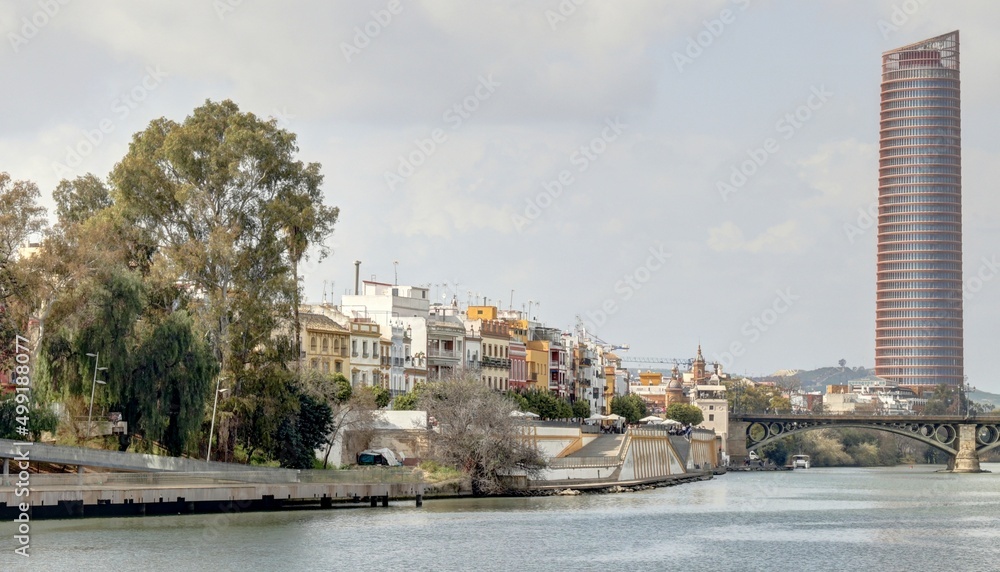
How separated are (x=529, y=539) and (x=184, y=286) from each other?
21.0 meters

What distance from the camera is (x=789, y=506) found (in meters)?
94.8

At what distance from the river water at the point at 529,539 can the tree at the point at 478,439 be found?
2762 millimetres

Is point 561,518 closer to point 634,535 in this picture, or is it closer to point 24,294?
point 634,535

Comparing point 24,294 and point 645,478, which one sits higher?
point 24,294

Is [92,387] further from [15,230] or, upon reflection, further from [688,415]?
[688,415]

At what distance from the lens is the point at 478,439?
87.8m

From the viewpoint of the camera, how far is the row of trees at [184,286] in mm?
66125

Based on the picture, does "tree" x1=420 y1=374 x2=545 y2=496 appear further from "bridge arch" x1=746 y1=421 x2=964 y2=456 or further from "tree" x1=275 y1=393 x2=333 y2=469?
"bridge arch" x1=746 y1=421 x2=964 y2=456

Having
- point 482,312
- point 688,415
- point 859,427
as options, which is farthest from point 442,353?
point 859,427

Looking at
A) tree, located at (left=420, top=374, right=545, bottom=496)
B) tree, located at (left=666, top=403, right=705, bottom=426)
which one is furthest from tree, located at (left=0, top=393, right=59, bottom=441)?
tree, located at (left=666, top=403, right=705, bottom=426)

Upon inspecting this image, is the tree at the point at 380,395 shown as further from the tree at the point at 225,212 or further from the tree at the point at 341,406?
the tree at the point at 225,212

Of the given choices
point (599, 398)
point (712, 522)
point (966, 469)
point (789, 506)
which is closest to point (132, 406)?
point (712, 522)

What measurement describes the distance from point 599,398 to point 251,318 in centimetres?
10724

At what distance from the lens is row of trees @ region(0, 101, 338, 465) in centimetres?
6612
